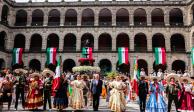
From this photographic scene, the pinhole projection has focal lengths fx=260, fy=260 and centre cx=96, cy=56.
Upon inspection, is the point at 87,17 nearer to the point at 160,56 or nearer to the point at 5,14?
the point at 5,14

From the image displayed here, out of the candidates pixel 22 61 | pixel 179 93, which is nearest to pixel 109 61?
pixel 22 61

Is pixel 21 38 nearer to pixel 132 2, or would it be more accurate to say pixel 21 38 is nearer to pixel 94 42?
pixel 94 42

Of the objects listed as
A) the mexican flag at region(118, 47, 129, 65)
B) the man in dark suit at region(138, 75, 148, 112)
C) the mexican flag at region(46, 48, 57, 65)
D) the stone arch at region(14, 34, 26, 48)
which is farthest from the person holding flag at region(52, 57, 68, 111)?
the stone arch at region(14, 34, 26, 48)

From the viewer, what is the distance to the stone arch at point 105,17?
38625 mm

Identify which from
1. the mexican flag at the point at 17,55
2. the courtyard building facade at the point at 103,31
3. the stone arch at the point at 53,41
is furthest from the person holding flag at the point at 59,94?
the stone arch at the point at 53,41

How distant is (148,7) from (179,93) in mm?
25758

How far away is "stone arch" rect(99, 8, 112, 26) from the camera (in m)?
38.6

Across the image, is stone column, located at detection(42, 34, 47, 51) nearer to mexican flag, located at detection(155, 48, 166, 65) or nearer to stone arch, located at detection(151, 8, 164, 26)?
mexican flag, located at detection(155, 48, 166, 65)

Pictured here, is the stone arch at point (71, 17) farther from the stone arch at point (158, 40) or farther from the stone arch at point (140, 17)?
the stone arch at point (158, 40)

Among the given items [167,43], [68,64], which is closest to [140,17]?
[167,43]

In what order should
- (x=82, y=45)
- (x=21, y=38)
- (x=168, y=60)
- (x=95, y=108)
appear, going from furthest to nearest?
(x=21, y=38) → (x=82, y=45) → (x=168, y=60) → (x=95, y=108)

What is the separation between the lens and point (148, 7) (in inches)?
1475

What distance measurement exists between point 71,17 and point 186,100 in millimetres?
30212

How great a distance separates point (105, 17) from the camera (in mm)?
40688
